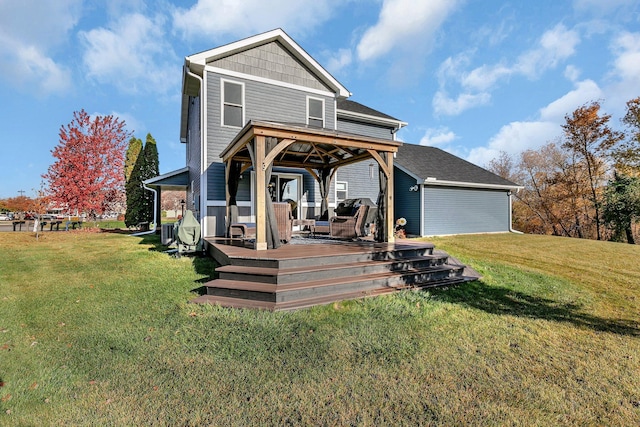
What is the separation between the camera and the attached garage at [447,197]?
13891 millimetres

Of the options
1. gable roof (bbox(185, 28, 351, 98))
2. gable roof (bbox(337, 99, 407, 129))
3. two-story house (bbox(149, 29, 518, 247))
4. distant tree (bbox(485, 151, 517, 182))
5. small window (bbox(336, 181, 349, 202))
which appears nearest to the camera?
two-story house (bbox(149, 29, 518, 247))

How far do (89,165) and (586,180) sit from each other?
105 feet

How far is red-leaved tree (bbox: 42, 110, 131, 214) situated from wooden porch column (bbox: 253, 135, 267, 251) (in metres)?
16.2

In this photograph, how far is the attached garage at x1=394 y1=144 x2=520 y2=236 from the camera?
547 inches

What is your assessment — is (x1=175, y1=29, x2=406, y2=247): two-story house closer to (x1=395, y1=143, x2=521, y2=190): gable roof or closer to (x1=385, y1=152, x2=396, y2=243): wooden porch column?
(x1=385, y1=152, x2=396, y2=243): wooden porch column

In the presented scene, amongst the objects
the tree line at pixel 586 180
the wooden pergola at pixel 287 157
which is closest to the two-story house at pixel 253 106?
the wooden pergola at pixel 287 157

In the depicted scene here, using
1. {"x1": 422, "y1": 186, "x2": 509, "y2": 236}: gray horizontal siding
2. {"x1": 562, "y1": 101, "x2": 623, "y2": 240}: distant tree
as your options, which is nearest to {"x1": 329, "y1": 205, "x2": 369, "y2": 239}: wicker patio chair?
{"x1": 422, "y1": 186, "x2": 509, "y2": 236}: gray horizontal siding

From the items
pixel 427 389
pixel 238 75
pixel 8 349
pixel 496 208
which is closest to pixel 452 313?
pixel 427 389

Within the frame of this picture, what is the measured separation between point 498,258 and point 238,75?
9.75 meters

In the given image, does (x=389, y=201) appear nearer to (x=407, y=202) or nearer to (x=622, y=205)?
(x=407, y=202)

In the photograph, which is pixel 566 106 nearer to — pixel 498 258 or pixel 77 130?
pixel 498 258

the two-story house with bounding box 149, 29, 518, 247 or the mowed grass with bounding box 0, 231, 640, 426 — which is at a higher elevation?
the two-story house with bounding box 149, 29, 518, 247

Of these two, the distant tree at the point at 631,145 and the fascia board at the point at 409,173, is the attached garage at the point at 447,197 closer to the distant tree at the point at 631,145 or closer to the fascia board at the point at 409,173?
the fascia board at the point at 409,173

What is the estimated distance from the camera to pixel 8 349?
309 centimetres
